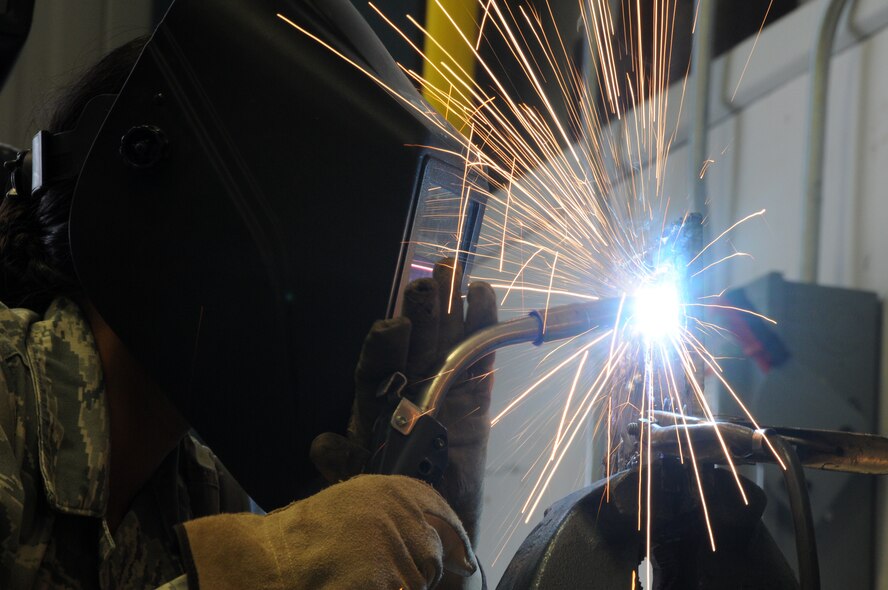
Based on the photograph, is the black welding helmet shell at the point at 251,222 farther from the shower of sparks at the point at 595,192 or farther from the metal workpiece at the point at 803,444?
the metal workpiece at the point at 803,444

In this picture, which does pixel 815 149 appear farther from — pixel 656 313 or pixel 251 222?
pixel 251 222

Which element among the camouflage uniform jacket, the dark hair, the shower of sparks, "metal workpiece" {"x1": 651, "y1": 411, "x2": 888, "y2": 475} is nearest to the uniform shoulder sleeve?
the camouflage uniform jacket

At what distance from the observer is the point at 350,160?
1262 mm

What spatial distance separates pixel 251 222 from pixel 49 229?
0.34 meters

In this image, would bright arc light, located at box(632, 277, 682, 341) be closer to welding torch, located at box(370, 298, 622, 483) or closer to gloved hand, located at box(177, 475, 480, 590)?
welding torch, located at box(370, 298, 622, 483)

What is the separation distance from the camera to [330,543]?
3.16 ft

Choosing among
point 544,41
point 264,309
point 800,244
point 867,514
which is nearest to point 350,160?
point 264,309

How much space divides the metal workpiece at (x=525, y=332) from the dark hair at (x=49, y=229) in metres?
0.60

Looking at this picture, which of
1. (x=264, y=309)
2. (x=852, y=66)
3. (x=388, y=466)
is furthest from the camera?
(x=852, y=66)

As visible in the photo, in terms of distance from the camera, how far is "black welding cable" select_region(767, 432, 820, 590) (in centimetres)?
84

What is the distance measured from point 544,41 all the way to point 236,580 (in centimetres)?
176

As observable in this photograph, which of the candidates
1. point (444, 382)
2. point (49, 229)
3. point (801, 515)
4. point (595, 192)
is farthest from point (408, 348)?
point (595, 192)

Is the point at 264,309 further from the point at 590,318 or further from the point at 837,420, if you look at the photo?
the point at 837,420

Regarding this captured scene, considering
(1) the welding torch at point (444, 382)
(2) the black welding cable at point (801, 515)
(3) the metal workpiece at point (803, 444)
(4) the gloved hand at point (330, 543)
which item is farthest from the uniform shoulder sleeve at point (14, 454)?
(2) the black welding cable at point (801, 515)
